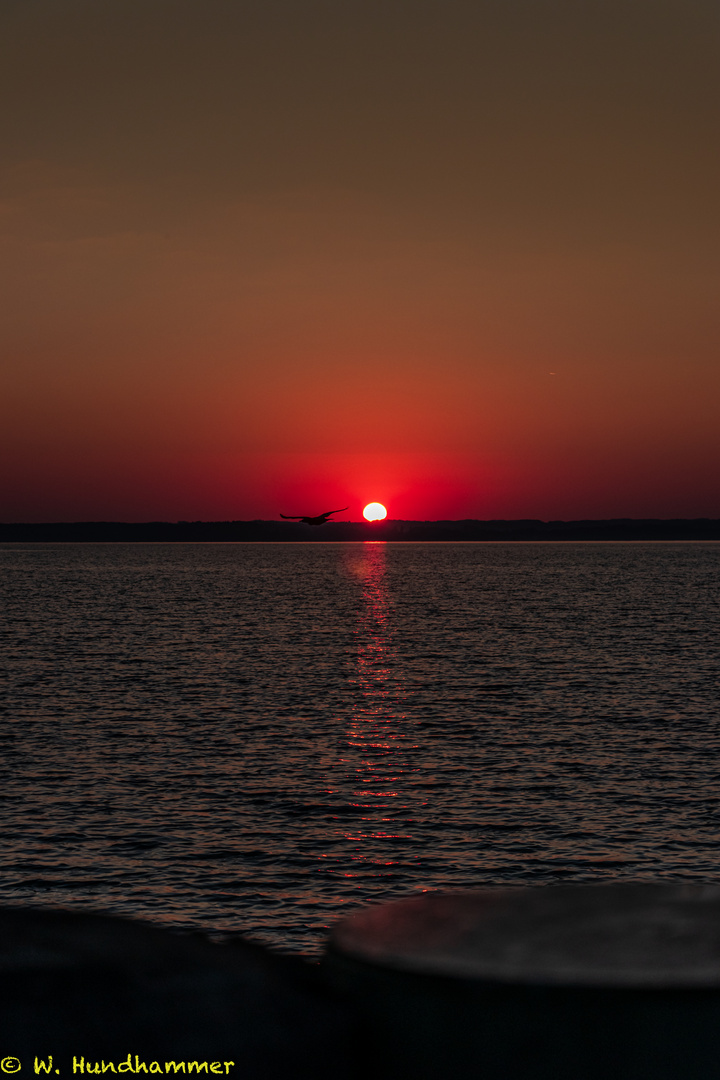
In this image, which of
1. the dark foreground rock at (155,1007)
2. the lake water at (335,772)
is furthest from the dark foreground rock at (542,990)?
the lake water at (335,772)

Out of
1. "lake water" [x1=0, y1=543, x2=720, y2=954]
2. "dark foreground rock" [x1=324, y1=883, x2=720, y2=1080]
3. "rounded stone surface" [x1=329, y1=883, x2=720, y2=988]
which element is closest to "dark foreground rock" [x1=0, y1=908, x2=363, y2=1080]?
"dark foreground rock" [x1=324, y1=883, x2=720, y2=1080]

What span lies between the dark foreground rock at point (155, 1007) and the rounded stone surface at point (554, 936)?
13.1 inches

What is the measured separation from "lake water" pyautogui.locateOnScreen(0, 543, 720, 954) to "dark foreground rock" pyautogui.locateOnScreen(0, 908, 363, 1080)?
58.2ft

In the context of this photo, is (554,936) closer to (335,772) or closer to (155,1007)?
(155,1007)

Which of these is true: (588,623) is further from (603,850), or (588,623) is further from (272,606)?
(603,850)

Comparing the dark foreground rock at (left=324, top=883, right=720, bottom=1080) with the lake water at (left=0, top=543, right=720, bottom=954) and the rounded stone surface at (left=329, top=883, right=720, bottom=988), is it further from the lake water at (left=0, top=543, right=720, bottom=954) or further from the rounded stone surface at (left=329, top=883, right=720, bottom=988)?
the lake water at (left=0, top=543, right=720, bottom=954)

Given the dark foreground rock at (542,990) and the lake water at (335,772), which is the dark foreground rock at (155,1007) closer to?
the dark foreground rock at (542,990)

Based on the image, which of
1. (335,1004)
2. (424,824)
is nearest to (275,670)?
(424,824)

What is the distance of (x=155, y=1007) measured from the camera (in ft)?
12.3

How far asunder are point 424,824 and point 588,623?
72726 mm

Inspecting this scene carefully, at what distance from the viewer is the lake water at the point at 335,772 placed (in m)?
24.7

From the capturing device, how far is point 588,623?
9906 centimetres

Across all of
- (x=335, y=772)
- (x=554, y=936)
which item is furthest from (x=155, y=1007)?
(x=335, y=772)

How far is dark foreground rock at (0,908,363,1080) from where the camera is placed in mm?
3660
